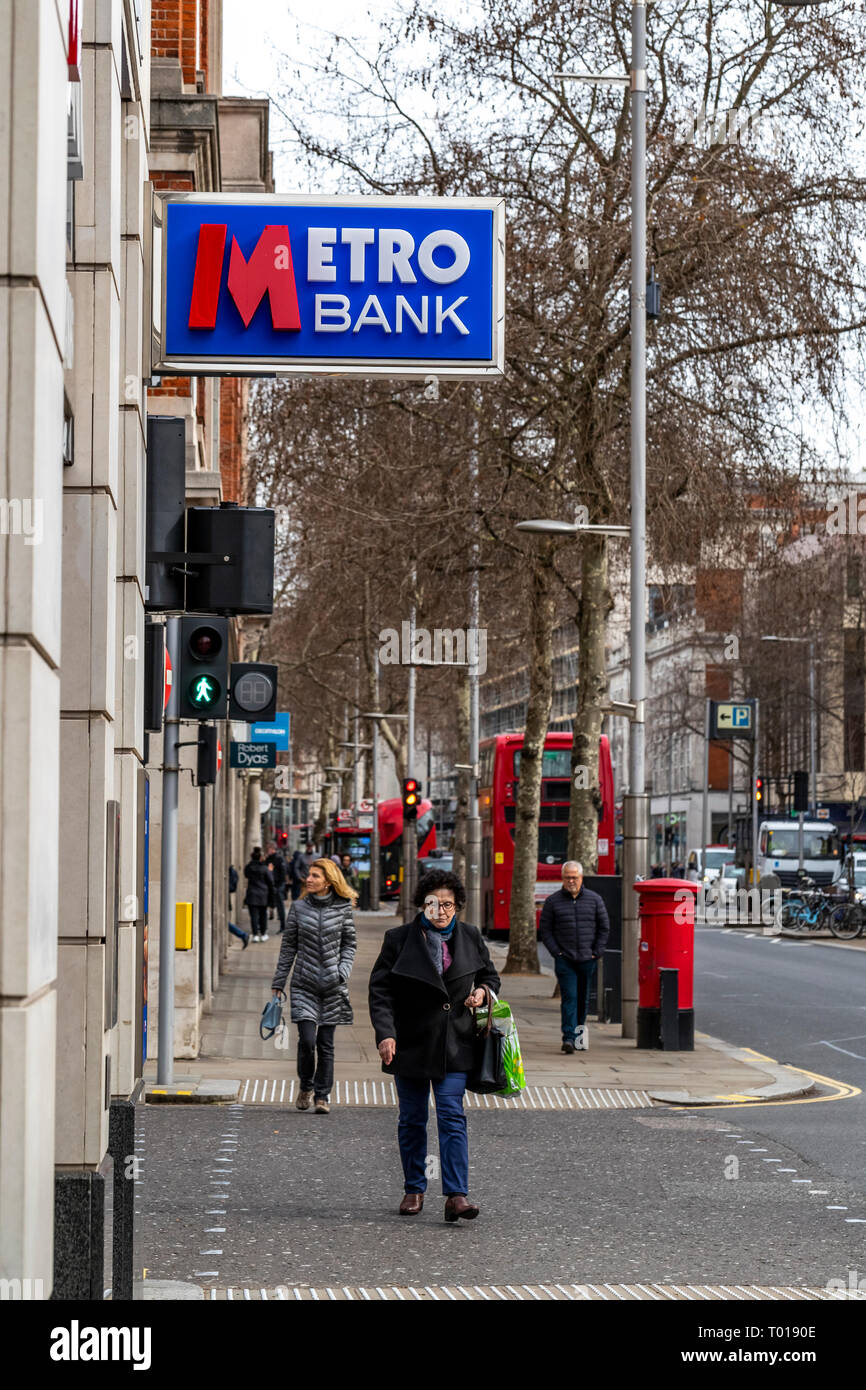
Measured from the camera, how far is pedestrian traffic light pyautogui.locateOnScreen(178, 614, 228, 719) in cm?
1318

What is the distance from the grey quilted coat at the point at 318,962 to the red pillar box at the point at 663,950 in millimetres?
4688

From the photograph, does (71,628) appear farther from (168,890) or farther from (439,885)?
(168,890)

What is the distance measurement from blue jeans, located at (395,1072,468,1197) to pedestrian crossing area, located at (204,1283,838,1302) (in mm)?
1542

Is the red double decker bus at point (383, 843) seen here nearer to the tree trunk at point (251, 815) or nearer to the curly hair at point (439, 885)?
the tree trunk at point (251, 815)

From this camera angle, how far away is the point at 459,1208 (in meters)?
8.95

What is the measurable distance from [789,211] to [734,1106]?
1074 centimetres

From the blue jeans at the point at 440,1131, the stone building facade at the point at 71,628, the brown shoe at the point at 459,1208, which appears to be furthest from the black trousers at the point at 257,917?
the stone building facade at the point at 71,628

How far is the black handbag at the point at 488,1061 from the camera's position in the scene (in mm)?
9305

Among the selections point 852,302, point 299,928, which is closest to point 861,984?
point 852,302

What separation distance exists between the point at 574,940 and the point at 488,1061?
7.96 metres

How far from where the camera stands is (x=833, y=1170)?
10.9m

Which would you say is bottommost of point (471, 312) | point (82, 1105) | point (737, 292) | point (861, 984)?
point (861, 984)

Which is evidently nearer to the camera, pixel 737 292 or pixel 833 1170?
pixel 833 1170
